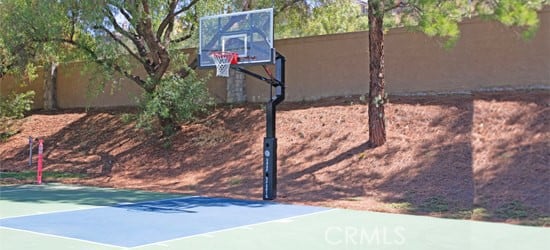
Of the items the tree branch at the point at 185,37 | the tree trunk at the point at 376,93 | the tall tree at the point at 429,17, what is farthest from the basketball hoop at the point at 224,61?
the tree branch at the point at 185,37

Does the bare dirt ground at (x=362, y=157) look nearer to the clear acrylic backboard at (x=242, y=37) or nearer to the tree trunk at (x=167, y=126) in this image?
the tree trunk at (x=167, y=126)

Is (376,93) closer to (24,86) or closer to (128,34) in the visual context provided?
(128,34)

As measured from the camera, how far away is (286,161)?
57.6 feet

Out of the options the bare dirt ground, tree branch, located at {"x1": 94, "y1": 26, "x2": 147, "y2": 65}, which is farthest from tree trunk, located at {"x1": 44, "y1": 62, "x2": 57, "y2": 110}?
tree branch, located at {"x1": 94, "y1": 26, "x2": 147, "y2": 65}

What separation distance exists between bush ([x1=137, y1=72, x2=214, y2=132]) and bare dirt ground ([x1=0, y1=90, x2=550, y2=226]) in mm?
1167

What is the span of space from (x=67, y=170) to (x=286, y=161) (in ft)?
27.0

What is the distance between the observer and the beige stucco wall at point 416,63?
17.2m

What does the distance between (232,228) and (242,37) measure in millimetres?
6145

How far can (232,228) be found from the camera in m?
9.96

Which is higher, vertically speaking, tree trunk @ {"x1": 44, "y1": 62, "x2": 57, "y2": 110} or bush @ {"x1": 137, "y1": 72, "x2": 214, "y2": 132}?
tree trunk @ {"x1": 44, "y1": 62, "x2": 57, "y2": 110}

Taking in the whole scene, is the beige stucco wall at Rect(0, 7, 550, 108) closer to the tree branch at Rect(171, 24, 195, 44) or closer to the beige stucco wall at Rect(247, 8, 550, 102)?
the beige stucco wall at Rect(247, 8, 550, 102)

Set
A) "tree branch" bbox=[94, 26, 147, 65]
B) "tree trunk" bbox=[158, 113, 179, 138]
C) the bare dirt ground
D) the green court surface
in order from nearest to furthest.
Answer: the green court surface
the bare dirt ground
"tree branch" bbox=[94, 26, 147, 65]
"tree trunk" bbox=[158, 113, 179, 138]

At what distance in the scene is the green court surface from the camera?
8531mm

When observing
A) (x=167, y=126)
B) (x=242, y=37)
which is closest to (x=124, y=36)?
(x=167, y=126)
